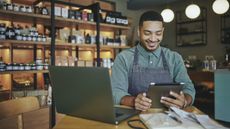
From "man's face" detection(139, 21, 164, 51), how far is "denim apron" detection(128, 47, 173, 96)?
168 mm

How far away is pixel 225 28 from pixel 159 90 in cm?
487

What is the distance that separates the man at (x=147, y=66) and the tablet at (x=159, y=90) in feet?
0.89

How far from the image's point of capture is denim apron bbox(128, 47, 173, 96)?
1.71m

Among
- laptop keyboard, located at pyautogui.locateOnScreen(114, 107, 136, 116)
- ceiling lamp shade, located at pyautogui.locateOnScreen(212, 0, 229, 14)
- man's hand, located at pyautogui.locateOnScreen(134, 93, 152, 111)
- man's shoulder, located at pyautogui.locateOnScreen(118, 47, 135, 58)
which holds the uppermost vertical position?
ceiling lamp shade, located at pyautogui.locateOnScreen(212, 0, 229, 14)

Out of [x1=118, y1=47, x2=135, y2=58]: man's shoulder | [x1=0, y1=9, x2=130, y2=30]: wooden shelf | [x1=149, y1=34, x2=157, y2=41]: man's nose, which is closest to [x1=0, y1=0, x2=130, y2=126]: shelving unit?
[x1=0, y1=9, x2=130, y2=30]: wooden shelf

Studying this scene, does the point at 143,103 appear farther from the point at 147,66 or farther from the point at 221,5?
the point at 221,5

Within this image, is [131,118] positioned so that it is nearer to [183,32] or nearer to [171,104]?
[171,104]

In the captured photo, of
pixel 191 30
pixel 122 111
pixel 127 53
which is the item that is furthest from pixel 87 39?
pixel 191 30

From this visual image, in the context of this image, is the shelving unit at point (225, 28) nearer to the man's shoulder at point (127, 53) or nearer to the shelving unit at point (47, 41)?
the shelving unit at point (47, 41)

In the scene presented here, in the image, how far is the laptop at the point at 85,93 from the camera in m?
1.00

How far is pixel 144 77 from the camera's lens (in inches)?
67.6

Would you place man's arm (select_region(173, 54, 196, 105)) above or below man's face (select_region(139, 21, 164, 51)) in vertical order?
below

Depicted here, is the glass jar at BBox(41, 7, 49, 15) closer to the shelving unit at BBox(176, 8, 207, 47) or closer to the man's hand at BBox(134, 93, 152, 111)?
the man's hand at BBox(134, 93, 152, 111)

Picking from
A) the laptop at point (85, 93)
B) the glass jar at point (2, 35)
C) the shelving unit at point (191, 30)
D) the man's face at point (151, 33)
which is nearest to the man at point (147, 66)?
the man's face at point (151, 33)
